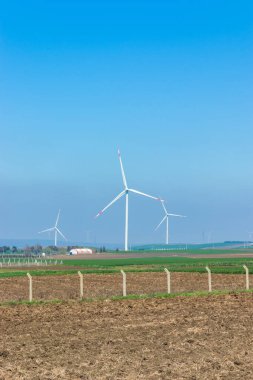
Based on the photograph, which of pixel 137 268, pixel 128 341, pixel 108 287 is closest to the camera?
pixel 128 341

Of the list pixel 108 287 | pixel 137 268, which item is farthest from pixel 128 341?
pixel 137 268

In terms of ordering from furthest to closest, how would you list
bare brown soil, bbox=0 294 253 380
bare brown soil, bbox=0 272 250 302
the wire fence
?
bare brown soil, bbox=0 272 250 302
the wire fence
bare brown soil, bbox=0 294 253 380

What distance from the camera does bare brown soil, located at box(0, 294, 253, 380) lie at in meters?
20.8

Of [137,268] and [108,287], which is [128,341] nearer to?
[108,287]

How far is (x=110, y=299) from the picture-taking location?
4316 cm

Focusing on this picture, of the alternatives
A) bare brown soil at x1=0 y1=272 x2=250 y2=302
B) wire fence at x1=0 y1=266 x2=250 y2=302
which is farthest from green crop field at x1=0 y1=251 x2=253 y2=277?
wire fence at x1=0 y1=266 x2=250 y2=302

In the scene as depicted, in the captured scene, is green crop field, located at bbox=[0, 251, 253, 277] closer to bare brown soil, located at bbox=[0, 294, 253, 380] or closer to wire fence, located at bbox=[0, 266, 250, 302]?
wire fence, located at bbox=[0, 266, 250, 302]

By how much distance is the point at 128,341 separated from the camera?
26.6m

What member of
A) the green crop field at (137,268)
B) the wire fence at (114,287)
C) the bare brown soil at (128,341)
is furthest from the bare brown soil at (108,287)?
the green crop field at (137,268)

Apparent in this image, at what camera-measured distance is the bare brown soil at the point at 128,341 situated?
20.8 metres

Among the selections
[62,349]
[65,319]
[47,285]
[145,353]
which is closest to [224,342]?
[145,353]

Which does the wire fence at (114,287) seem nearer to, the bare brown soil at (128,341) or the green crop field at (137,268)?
the bare brown soil at (128,341)

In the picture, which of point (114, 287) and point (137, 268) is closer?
point (114, 287)

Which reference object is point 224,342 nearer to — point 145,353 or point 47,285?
point 145,353
